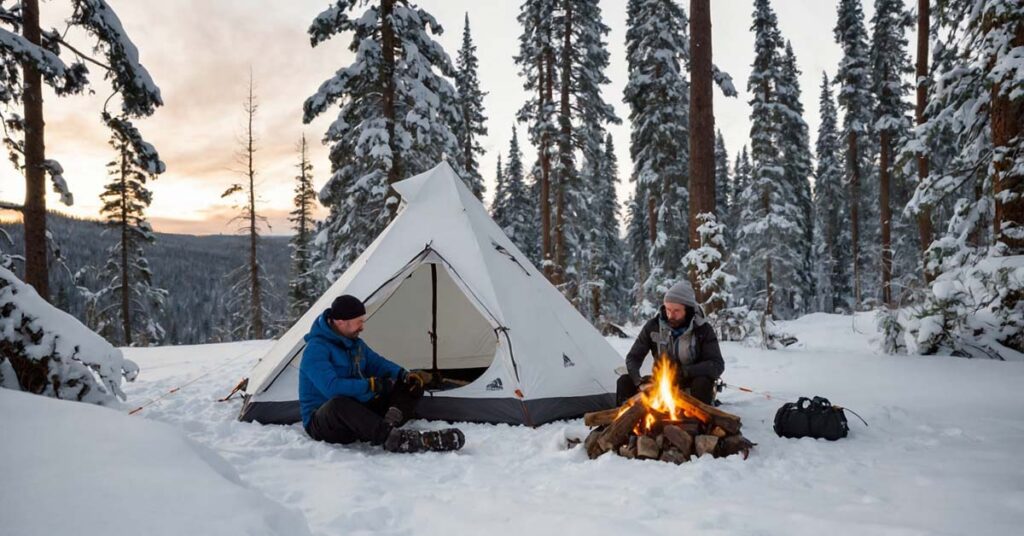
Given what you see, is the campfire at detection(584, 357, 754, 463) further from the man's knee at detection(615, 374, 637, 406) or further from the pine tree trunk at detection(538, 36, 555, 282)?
the pine tree trunk at detection(538, 36, 555, 282)

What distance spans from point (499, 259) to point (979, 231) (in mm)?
7793

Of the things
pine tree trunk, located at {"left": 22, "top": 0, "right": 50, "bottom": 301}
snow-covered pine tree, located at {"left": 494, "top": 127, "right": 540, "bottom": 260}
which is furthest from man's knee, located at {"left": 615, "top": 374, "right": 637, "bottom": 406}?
snow-covered pine tree, located at {"left": 494, "top": 127, "right": 540, "bottom": 260}

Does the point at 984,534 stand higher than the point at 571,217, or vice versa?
the point at 571,217

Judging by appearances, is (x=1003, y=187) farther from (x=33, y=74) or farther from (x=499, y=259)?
(x=33, y=74)

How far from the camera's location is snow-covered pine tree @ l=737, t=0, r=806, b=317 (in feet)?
72.5

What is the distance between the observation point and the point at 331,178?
1442 cm

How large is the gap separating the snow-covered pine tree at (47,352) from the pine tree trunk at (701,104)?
306 inches

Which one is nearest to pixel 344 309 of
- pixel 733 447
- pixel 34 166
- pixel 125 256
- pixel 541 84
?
pixel 733 447

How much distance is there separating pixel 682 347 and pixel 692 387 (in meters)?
0.41

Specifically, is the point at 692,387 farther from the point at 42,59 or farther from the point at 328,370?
the point at 42,59

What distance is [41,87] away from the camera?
791 cm

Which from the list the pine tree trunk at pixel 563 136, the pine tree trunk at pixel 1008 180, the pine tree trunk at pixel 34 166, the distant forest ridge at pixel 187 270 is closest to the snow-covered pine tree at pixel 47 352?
the pine tree trunk at pixel 34 166

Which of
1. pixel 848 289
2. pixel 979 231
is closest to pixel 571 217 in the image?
pixel 979 231

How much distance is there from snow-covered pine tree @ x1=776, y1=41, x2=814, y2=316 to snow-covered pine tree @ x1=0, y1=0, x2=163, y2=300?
22.7 m
